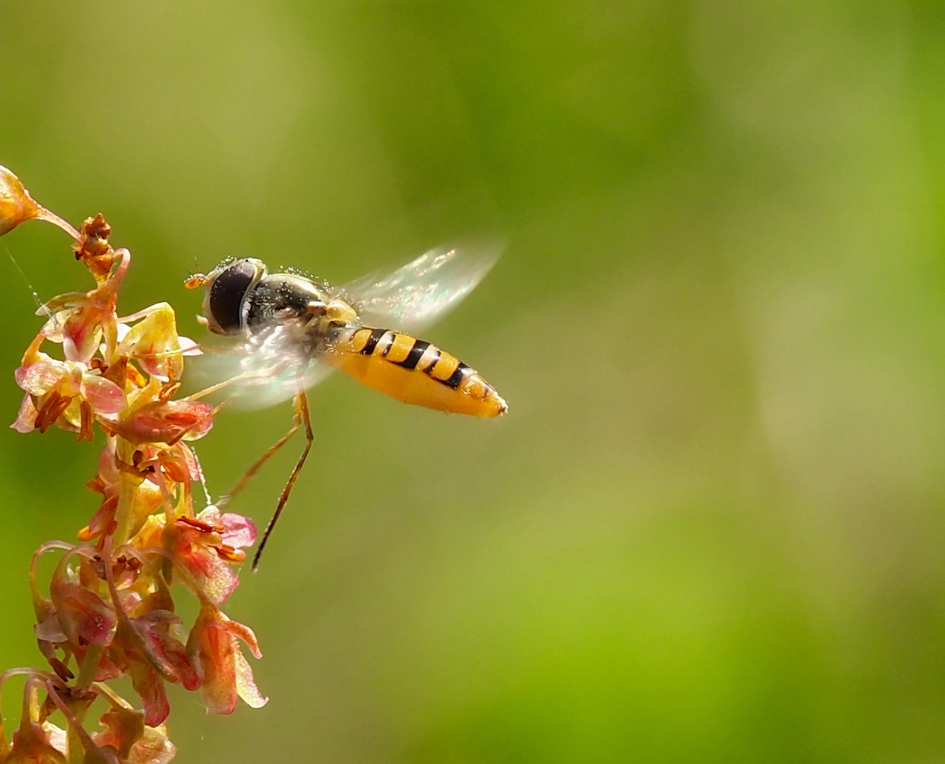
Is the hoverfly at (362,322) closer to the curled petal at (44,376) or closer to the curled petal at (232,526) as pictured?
the curled petal at (232,526)

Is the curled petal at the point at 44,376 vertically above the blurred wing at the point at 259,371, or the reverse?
the curled petal at the point at 44,376

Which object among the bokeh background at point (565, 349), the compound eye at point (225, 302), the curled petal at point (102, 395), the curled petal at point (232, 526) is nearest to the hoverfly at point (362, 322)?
the compound eye at point (225, 302)

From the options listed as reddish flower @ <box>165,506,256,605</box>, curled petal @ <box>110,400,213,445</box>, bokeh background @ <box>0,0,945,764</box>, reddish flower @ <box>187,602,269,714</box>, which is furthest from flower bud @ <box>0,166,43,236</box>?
bokeh background @ <box>0,0,945,764</box>

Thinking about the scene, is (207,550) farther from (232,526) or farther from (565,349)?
(565,349)

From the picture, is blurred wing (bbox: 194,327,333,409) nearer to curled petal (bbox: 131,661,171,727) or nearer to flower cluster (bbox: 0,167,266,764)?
flower cluster (bbox: 0,167,266,764)

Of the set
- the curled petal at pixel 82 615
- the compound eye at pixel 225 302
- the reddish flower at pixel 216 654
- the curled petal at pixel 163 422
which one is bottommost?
the reddish flower at pixel 216 654

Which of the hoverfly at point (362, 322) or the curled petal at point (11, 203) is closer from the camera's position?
the curled petal at point (11, 203)

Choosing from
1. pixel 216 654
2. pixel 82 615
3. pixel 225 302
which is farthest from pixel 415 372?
pixel 82 615

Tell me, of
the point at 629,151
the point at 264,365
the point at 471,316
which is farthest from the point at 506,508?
the point at 264,365

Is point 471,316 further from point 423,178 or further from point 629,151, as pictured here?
point 629,151
